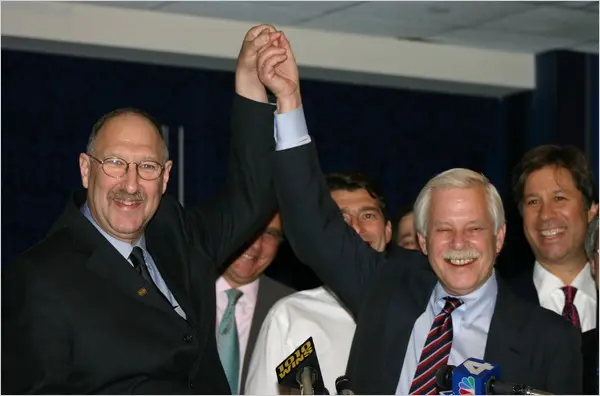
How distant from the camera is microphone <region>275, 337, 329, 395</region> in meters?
2.42

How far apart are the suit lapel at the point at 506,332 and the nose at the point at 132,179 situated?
1.07 m

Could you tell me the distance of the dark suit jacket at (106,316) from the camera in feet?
8.57

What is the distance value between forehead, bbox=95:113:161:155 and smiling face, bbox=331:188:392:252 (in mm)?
1205

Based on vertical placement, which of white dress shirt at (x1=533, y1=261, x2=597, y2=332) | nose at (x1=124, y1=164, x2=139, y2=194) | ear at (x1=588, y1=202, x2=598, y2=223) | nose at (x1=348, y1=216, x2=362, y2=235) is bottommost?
white dress shirt at (x1=533, y1=261, x2=597, y2=332)

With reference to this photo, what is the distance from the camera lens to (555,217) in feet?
13.7

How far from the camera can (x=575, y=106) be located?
332 inches

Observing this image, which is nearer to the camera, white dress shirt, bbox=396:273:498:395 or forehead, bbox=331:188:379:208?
white dress shirt, bbox=396:273:498:395

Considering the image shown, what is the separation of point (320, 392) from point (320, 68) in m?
5.37

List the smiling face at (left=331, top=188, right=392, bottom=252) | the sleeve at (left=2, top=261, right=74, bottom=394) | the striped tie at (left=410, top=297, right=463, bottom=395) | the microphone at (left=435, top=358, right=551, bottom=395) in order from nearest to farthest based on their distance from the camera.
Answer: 1. the microphone at (left=435, top=358, right=551, bottom=395)
2. the sleeve at (left=2, top=261, right=74, bottom=394)
3. the striped tie at (left=410, top=297, right=463, bottom=395)
4. the smiling face at (left=331, top=188, right=392, bottom=252)

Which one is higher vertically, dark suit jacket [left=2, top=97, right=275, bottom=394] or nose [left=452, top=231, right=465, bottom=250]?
nose [left=452, top=231, right=465, bottom=250]

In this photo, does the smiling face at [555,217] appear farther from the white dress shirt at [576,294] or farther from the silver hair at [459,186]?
the silver hair at [459,186]

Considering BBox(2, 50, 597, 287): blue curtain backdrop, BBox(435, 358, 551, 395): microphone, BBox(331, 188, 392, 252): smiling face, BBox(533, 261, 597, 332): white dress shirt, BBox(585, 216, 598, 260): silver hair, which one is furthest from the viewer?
BBox(2, 50, 597, 287): blue curtain backdrop

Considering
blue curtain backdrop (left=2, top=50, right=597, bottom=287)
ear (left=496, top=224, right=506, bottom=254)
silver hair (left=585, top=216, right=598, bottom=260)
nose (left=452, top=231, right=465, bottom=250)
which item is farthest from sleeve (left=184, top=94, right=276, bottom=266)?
blue curtain backdrop (left=2, top=50, right=597, bottom=287)

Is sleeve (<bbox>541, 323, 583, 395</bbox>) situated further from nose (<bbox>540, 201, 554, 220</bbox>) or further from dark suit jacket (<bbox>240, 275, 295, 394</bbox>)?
dark suit jacket (<bbox>240, 275, 295, 394</bbox>)
